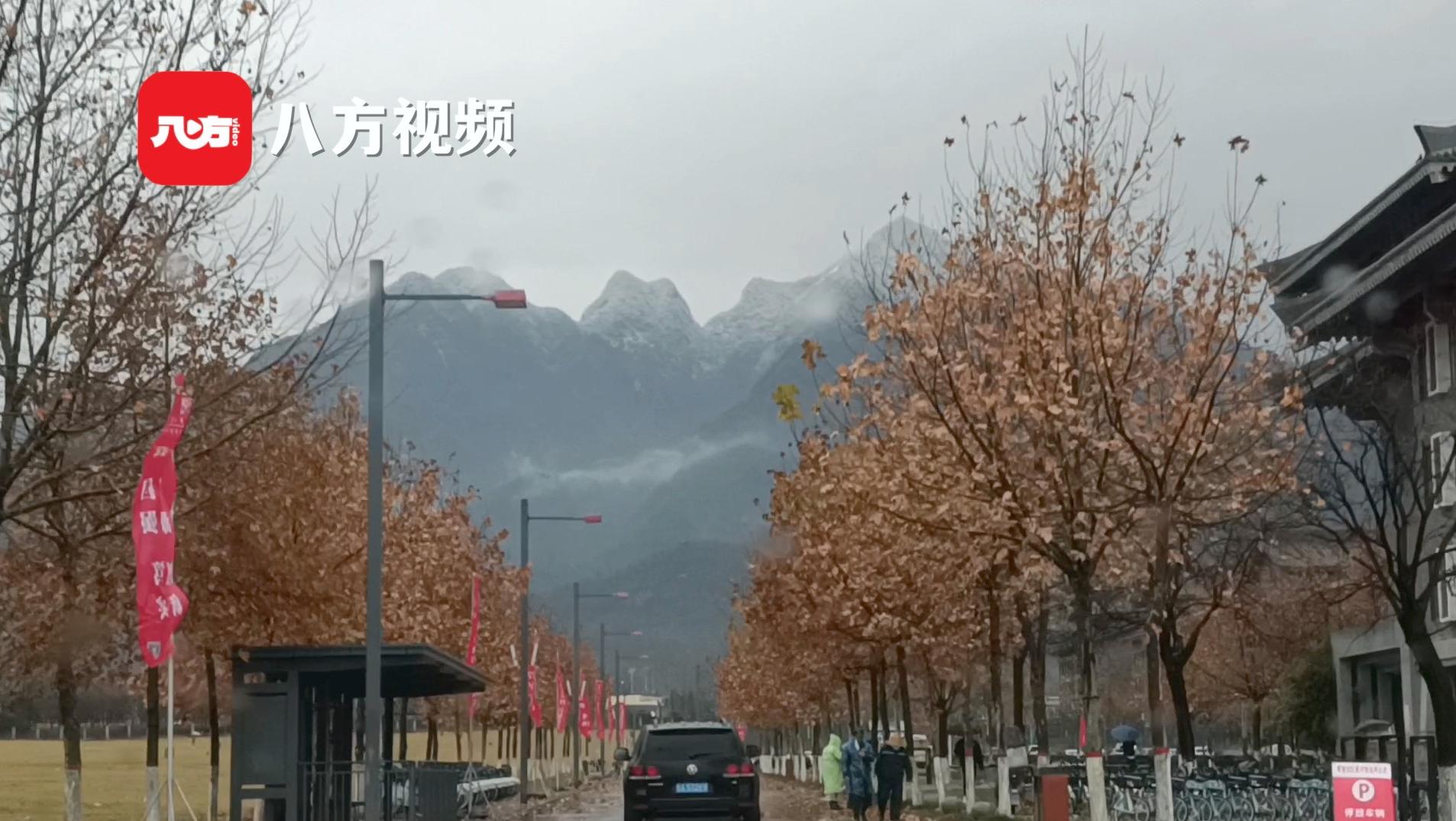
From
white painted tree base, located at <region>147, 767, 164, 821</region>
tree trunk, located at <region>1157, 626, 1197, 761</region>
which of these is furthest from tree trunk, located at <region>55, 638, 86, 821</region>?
tree trunk, located at <region>1157, 626, 1197, 761</region>

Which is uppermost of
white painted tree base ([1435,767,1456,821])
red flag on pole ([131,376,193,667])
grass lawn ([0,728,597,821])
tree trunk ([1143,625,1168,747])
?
red flag on pole ([131,376,193,667])

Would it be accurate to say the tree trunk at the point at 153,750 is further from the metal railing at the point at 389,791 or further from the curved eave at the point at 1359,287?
the curved eave at the point at 1359,287

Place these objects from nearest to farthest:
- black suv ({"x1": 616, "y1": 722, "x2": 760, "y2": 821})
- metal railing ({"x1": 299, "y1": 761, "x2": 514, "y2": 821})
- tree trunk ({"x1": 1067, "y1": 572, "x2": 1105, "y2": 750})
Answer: metal railing ({"x1": 299, "y1": 761, "x2": 514, "y2": 821}) → tree trunk ({"x1": 1067, "y1": 572, "x2": 1105, "y2": 750}) → black suv ({"x1": 616, "y1": 722, "x2": 760, "y2": 821})

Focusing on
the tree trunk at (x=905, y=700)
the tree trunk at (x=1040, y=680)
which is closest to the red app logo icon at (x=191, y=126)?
the tree trunk at (x=1040, y=680)

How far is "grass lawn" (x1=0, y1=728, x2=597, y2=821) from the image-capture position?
177ft

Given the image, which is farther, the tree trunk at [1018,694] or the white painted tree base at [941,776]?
the white painted tree base at [941,776]

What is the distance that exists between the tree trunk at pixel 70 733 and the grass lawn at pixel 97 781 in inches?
94.7

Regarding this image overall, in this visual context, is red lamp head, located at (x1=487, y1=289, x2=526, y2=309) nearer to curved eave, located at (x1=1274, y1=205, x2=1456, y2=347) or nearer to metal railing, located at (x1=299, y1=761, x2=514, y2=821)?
metal railing, located at (x1=299, y1=761, x2=514, y2=821)

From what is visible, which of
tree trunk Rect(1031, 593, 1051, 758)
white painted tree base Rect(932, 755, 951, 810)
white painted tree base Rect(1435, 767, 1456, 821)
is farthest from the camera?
white painted tree base Rect(932, 755, 951, 810)

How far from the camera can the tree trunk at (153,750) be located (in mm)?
27531

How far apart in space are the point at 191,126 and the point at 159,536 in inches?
Result: 150

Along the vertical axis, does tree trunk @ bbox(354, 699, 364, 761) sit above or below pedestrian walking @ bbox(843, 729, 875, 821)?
above

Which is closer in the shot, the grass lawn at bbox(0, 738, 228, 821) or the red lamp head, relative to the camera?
the red lamp head

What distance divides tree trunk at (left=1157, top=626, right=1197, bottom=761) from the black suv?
498 inches
